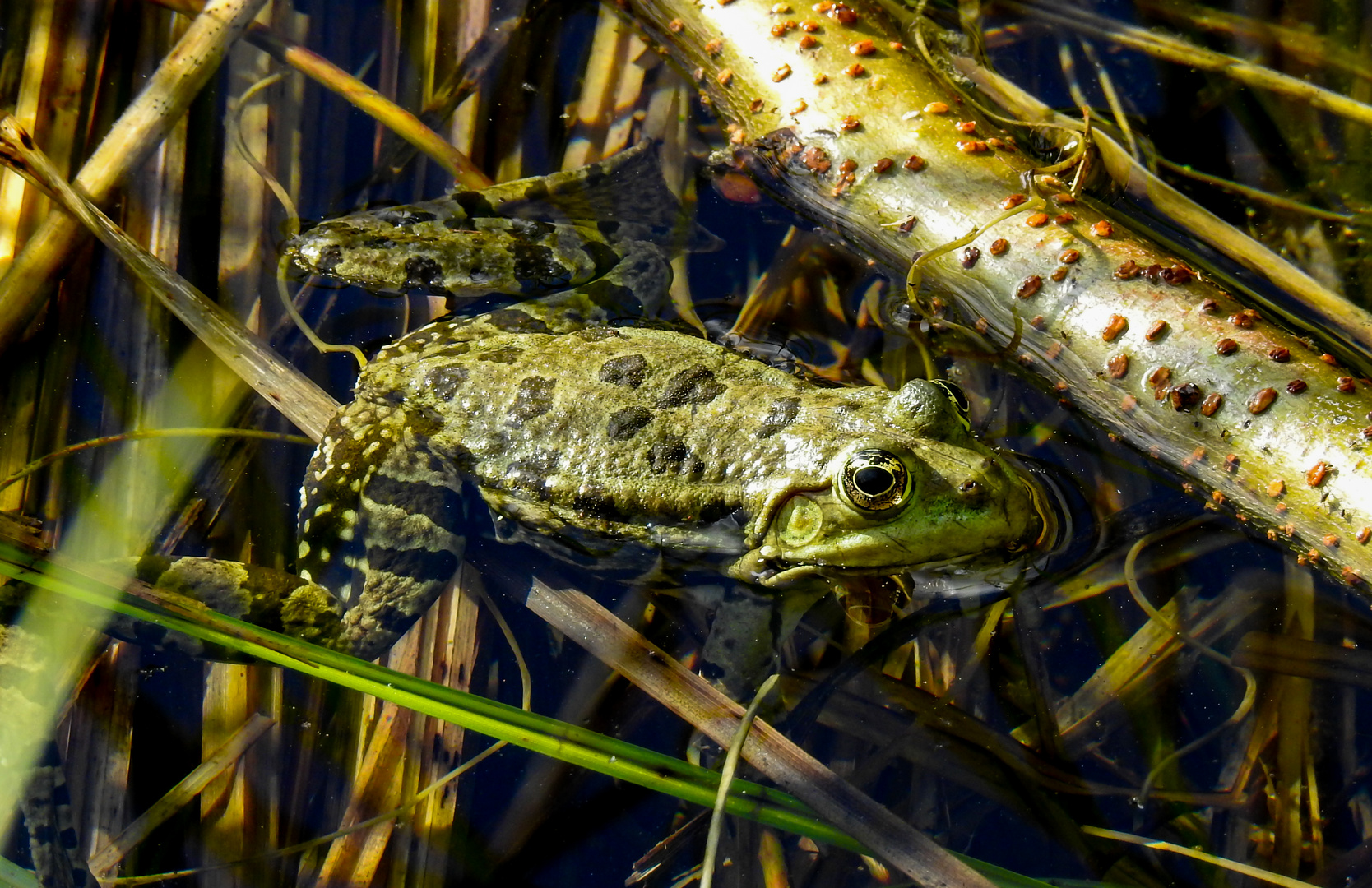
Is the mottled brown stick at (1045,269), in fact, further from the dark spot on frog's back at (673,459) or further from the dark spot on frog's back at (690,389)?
the dark spot on frog's back at (673,459)

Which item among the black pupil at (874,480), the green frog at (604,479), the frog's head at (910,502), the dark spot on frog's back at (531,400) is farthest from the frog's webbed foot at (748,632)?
the dark spot on frog's back at (531,400)

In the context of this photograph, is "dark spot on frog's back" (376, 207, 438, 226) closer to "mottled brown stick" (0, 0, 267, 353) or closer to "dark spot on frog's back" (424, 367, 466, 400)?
"dark spot on frog's back" (424, 367, 466, 400)

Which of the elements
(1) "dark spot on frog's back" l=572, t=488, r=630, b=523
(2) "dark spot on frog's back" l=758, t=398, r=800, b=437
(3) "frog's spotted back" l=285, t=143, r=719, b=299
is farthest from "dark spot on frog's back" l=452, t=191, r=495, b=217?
(2) "dark spot on frog's back" l=758, t=398, r=800, b=437

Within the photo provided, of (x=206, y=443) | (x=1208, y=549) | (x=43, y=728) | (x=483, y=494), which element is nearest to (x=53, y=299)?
(x=206, y=443)

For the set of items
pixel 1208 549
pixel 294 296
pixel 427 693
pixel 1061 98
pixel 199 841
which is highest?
pixel 1061 98

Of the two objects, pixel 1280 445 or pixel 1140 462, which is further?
pixel 1140 462

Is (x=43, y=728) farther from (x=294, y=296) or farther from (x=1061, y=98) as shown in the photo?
(x=1061, y=98)

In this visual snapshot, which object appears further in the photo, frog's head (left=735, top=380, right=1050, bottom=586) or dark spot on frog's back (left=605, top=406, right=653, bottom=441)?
dark spot on frog's back (left=605, top=406, right=653, bottom=441)

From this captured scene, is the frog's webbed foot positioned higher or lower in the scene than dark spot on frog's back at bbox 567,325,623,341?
lower
